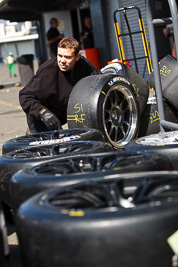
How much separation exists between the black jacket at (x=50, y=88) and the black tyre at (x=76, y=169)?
120 inches

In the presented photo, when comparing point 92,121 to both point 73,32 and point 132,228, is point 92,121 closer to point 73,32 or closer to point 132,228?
point 132,228

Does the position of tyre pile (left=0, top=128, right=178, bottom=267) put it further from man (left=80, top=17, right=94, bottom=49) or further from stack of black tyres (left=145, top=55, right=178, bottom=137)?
man (left=80, top=17, right=94, bottom=49)

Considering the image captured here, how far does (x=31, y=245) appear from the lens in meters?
2.04

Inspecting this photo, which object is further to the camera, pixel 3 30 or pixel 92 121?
pixel 3 30

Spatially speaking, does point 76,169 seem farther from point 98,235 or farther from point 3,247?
point 98,235

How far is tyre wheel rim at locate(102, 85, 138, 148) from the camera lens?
5.41 metres

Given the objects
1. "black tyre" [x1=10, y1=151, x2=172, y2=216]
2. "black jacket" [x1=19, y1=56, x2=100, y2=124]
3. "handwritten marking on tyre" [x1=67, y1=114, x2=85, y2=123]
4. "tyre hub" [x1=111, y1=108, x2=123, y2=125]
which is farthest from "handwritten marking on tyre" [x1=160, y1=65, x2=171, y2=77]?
"black tyre" [x1=10, y1=151, x2=172, y2=216]

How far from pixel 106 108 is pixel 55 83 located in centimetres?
93

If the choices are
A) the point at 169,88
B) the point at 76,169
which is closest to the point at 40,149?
the point at 76,169

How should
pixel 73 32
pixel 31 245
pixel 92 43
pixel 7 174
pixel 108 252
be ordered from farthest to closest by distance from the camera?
pixel 73 32 → pixel 92 43 → pixel 7 174 → pixel 31 245 → pixel 108 252

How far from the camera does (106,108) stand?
17.7 feet

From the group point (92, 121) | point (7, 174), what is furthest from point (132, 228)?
point (92, 121)

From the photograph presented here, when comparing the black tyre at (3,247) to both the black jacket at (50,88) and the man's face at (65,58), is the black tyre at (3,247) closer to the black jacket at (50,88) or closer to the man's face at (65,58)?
the black jacket at (50,88)

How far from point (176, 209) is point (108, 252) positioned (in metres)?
0.32
